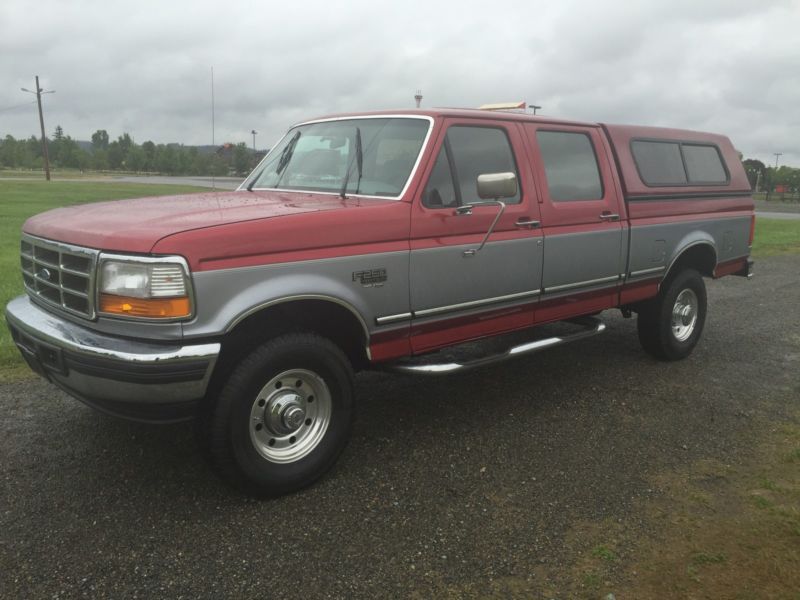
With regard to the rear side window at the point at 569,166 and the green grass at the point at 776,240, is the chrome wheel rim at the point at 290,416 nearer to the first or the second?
the rear side window at the point at 569,166

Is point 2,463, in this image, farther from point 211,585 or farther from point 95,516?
point 211,585

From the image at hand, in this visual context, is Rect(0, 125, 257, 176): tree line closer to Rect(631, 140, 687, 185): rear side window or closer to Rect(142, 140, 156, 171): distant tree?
Rect(142, 140, 156, 171): distant tree

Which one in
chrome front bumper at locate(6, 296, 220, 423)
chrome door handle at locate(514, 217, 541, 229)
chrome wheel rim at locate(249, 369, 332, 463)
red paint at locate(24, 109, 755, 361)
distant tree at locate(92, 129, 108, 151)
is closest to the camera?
chrome front bumper at locate(6, 296, 220, 423)

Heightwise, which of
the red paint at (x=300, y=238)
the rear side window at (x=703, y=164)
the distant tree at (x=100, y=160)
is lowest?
the distant tree at (x=100, y=160)

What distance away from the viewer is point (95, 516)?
327cm

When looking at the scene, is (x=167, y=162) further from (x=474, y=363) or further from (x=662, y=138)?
(x=474, y=363)

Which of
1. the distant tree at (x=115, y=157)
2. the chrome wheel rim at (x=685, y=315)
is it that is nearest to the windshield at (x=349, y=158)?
the chrome wheel rim at (x=685, y=315)

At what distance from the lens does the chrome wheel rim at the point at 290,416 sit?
3.45 m

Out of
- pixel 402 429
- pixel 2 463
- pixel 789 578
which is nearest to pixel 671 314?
pixel 402 429

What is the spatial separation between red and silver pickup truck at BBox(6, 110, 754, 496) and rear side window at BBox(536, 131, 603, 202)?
0.02 m

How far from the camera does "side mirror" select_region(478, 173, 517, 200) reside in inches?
152

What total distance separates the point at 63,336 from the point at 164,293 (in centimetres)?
65

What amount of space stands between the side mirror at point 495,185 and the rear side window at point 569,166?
0.92 m

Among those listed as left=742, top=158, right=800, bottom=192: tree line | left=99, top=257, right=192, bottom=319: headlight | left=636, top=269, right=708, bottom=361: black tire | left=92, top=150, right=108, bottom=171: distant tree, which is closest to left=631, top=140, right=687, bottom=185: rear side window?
left=636, top=269, right=708, bottom=361: black tire
